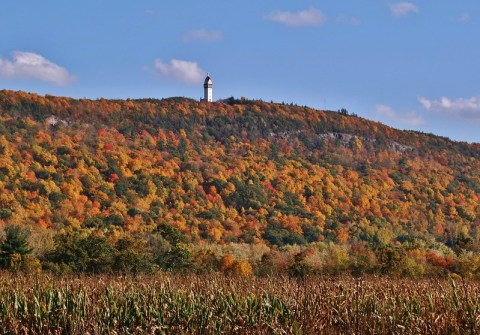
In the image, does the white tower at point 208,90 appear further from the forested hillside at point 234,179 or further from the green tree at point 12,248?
the green tree at point 12,248

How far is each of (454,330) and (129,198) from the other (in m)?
104

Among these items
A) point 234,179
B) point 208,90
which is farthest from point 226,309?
point 208,90

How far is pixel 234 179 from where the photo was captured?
14425cm

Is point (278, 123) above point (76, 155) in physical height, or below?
above

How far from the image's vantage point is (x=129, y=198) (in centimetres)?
11994

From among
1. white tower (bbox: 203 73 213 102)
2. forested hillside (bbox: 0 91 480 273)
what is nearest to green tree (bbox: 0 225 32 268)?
forested hillside (bbox: 0 91 480 273)

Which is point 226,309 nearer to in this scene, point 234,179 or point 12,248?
point 12,248

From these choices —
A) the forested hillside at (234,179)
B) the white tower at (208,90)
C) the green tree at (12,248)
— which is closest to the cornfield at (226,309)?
the green tree at (12,248)

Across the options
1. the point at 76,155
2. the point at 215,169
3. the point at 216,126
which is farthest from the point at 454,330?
the point at 216,126

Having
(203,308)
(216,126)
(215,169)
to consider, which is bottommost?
(203,308)

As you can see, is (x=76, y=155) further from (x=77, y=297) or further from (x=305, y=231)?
(x=77, y=297)

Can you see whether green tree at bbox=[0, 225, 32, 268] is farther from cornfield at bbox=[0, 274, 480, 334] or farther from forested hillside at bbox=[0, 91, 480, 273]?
cornfield at bbox=[0, 274, 480, 334]

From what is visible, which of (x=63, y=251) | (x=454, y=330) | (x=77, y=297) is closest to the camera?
(x=454, y=330)

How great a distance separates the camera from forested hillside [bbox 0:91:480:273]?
10212 centimetres
